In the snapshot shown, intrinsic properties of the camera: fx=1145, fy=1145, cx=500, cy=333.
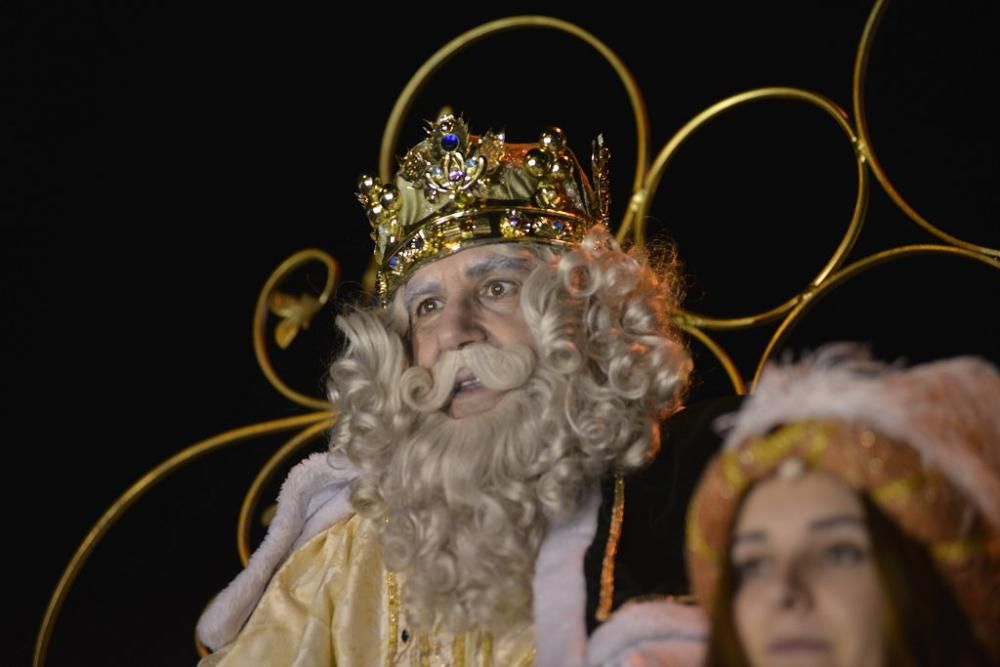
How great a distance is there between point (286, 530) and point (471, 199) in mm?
669

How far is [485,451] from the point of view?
5.43 ft

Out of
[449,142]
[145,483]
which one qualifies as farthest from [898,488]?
[145,483]

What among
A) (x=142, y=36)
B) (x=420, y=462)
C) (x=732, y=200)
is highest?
(x=142, y=36)

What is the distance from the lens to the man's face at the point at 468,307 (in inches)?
69.4

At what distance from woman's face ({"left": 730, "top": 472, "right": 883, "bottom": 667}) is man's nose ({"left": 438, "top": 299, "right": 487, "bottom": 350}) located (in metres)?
0.84

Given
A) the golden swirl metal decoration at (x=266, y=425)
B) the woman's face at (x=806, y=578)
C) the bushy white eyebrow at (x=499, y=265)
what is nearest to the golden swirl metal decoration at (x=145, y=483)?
the golden swirl metal decoration at (x=266, y=425)

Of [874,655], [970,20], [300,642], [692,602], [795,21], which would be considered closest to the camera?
[874,655]

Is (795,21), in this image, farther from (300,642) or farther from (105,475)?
(105,475)

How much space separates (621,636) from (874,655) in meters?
0.48

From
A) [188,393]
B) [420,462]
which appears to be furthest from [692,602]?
[188,393]

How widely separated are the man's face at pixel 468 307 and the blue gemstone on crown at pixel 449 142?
7.6 inches

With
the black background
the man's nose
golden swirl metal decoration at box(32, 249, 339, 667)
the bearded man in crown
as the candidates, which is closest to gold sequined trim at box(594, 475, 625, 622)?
the bearded man in crown

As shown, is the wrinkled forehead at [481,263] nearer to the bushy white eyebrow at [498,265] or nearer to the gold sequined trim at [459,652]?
the bushy white eyebrow at [498,265]

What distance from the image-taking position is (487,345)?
5.77 feet
